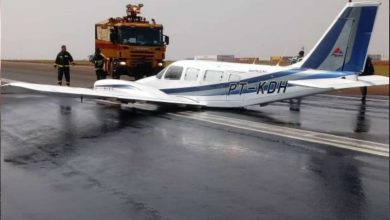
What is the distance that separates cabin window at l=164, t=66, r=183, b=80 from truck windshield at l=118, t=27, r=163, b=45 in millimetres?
8144

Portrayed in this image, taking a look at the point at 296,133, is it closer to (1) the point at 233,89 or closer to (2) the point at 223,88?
(1) the point at 233,89

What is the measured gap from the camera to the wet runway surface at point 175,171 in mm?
5117

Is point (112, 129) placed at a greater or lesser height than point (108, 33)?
lesser

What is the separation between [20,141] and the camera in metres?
6.83

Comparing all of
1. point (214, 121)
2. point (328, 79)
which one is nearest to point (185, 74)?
point (214, 121)

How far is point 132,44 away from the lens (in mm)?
5113

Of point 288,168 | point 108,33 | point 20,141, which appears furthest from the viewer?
point 288,168

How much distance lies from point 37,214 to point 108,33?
1.96m

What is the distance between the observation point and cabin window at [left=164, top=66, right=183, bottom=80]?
44.4 ft

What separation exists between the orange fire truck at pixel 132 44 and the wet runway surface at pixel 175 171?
1.11 m

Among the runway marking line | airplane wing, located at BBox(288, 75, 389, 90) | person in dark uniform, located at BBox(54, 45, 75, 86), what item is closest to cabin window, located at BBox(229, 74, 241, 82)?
the runway marking line

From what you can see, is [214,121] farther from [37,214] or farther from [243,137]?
[37,214]

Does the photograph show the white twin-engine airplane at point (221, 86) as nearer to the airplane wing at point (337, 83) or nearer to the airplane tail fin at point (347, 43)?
the airplane wing at point (337, 83)

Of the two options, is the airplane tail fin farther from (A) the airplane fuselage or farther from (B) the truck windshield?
(B) the truck windshield
